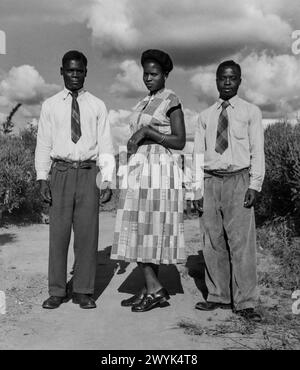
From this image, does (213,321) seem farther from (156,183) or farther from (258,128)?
(258,128)

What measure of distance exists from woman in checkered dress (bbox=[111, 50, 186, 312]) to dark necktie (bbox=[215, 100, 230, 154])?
302 millimetres

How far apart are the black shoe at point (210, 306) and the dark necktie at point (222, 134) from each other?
137 cm

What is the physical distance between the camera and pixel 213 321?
13.8 ft

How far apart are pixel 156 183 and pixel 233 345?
1492mm

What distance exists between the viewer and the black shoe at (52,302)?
4.54 m

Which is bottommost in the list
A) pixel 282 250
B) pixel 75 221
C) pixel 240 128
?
pixel 282 250

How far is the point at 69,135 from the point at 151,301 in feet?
5.31

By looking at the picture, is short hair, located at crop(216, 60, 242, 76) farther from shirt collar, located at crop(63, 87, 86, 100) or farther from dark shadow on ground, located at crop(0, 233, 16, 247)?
dark shadow on ground, located at crop(0, 233, 16, 247)

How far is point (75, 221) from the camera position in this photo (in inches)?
181

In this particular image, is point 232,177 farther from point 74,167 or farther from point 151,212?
point 74,167

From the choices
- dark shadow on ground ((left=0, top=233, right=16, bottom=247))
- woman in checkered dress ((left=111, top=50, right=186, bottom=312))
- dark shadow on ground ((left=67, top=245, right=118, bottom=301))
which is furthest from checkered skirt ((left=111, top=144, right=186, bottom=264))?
dark shadow on ground ((left=0, top=233, right=16, bottom=247))

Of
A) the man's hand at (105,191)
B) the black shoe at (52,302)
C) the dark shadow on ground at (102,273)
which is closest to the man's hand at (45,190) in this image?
the man's hand at (105,191)

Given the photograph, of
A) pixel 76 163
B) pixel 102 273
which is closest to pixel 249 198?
pixel 76 163
